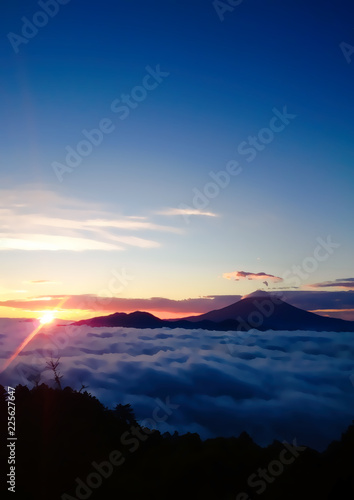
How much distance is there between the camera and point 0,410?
3428 centimetres

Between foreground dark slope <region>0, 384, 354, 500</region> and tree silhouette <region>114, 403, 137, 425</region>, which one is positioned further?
tree silhouette <region>114, 403, 137, 425</region>

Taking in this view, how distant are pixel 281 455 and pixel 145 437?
13.1m

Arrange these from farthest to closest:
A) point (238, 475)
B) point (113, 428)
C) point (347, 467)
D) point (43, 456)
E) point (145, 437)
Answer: point (113, 428)
point (145, 437)
point (43, 456)
point (238, 475)
point (347, 467)

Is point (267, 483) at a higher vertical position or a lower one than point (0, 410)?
lower

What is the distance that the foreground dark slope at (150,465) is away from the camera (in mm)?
22875

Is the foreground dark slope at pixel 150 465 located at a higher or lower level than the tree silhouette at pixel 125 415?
higher

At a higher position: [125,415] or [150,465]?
[150,465]

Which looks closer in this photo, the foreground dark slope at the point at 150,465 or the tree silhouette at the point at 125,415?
the foreground dark slope at the point at 150,465

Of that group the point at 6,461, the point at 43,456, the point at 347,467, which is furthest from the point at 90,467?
the point at 347,467

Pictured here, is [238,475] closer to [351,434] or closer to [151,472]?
[151,472]

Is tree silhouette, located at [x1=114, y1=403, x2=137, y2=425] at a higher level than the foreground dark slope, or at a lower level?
lower

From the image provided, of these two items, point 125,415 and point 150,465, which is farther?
point 125,415

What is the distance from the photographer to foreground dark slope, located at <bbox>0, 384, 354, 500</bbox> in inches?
901

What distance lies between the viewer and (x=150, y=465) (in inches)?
1126
